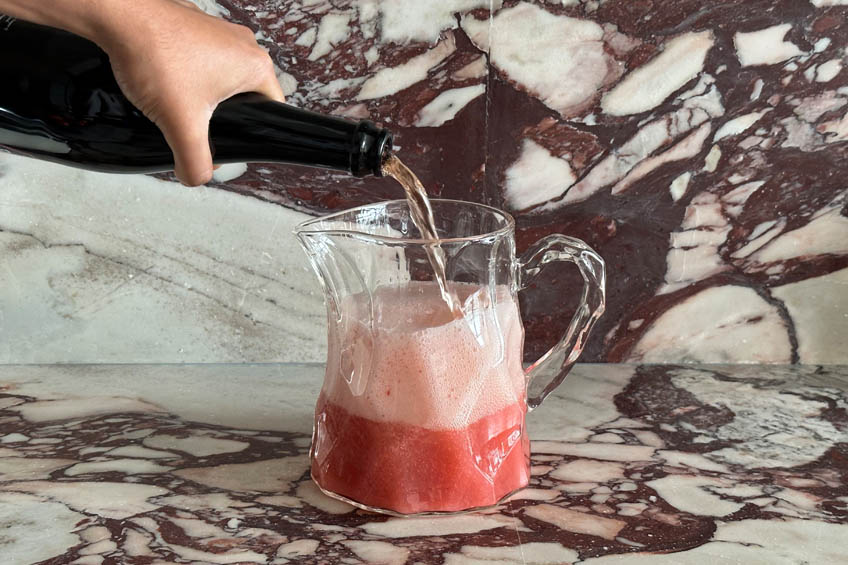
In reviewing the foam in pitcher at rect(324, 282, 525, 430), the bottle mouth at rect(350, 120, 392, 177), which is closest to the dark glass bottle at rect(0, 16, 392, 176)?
the bottle mouth at rect(350, 120, 392, 177)

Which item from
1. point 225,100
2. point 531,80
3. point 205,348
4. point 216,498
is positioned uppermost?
point 531,80

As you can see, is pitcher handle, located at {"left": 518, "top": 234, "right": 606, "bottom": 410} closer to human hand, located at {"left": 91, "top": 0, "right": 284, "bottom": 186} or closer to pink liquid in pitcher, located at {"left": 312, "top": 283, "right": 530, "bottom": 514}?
pink liquid in pitcher, located at {"left": 312, "top": 283, "right": 530, "bottom": 514}

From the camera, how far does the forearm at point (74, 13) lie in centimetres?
65

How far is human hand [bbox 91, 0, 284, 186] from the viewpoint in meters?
0.65

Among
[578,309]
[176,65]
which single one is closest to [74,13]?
[176,65]

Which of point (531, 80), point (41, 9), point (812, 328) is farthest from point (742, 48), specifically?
point (41, 9)

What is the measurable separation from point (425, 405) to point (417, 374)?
0.02 meters

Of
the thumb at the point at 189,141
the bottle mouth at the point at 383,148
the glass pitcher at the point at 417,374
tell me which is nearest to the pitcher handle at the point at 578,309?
the glass pitcher at the point at 417,374

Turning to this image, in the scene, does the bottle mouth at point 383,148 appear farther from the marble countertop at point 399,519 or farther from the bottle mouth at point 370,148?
the marble countertop at point 399,519

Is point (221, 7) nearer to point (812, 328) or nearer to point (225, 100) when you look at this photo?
point (225, 100)

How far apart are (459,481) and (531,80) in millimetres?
Result: 504

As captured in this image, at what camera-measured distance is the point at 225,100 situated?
0.71 m

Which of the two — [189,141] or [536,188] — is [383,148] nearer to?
[189,141]

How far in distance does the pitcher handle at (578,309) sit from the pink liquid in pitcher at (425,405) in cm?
4
